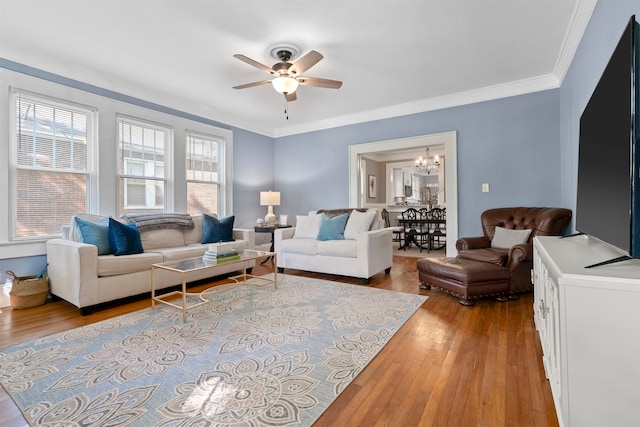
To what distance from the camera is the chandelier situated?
24.4 ft

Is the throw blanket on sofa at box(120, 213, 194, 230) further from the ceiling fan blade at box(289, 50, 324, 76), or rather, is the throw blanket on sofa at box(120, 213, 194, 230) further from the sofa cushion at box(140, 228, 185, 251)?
the ceiling fan blade at box(289, 50, 324, 76)

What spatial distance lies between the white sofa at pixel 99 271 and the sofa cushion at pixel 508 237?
3513 millimetres

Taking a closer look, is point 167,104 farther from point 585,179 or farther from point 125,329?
point 585,179

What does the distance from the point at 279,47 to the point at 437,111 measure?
2.72m

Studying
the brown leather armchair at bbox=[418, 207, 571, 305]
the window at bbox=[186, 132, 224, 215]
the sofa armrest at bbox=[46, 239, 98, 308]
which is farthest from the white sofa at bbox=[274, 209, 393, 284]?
the sofa armrest at bbox=[46, 239, 98, 308]

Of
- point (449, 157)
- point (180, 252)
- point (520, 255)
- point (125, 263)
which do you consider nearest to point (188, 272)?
point (125, 263)

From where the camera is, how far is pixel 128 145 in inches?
157

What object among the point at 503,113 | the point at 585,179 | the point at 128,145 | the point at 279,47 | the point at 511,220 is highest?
the point at 279,47

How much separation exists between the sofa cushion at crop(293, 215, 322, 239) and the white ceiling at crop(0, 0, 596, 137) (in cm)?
180

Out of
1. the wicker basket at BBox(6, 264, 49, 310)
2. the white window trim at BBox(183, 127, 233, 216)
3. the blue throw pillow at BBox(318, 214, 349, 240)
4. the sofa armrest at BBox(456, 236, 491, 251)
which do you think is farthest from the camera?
the white window trim at BBox(183, 127, 233, 216)

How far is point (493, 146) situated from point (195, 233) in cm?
436

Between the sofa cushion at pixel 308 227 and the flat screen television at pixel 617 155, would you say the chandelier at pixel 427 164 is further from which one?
the flat screen television at pixel 617 155

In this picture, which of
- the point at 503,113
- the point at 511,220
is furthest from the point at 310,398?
the point at 503,113

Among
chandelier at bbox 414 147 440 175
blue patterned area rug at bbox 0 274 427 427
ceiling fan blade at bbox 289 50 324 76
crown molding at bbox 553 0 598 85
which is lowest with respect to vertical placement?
blue patterned area rug at bbox 0 274 427 427
